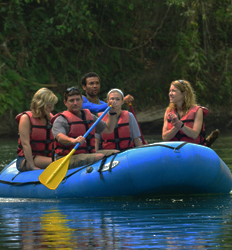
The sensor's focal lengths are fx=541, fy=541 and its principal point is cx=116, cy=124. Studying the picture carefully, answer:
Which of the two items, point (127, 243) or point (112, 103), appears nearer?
point (127, 243)

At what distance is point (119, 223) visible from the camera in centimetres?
385

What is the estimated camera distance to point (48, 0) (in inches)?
558

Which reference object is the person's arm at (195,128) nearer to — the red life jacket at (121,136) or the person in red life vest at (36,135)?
the red life jacket at (121,136)

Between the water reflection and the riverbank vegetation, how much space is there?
327 inches

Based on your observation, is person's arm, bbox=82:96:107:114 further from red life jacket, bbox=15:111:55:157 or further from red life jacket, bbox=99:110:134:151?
red life jacket, bbox=15:111:55:157

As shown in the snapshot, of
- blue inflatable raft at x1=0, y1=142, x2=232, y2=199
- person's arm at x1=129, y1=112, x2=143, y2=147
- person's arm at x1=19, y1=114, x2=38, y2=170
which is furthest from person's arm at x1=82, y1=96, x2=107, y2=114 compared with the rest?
blue inflatable raft at x1=0, y1=142, x2=232, y2=199

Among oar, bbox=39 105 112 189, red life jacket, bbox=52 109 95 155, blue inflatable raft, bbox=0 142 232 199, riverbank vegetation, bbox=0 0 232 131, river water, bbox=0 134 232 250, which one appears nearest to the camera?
river water, bbox=0 134 232 250

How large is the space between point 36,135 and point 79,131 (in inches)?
19.1

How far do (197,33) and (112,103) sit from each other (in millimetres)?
9816

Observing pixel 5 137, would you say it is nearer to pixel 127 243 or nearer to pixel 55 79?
pixel 55 79

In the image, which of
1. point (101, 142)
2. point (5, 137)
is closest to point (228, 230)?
point (101, 142)

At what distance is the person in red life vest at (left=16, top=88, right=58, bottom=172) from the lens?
5.29 metres

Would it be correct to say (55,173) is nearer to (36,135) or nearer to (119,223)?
(36,135)

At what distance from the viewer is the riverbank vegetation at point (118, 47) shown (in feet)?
44.8
